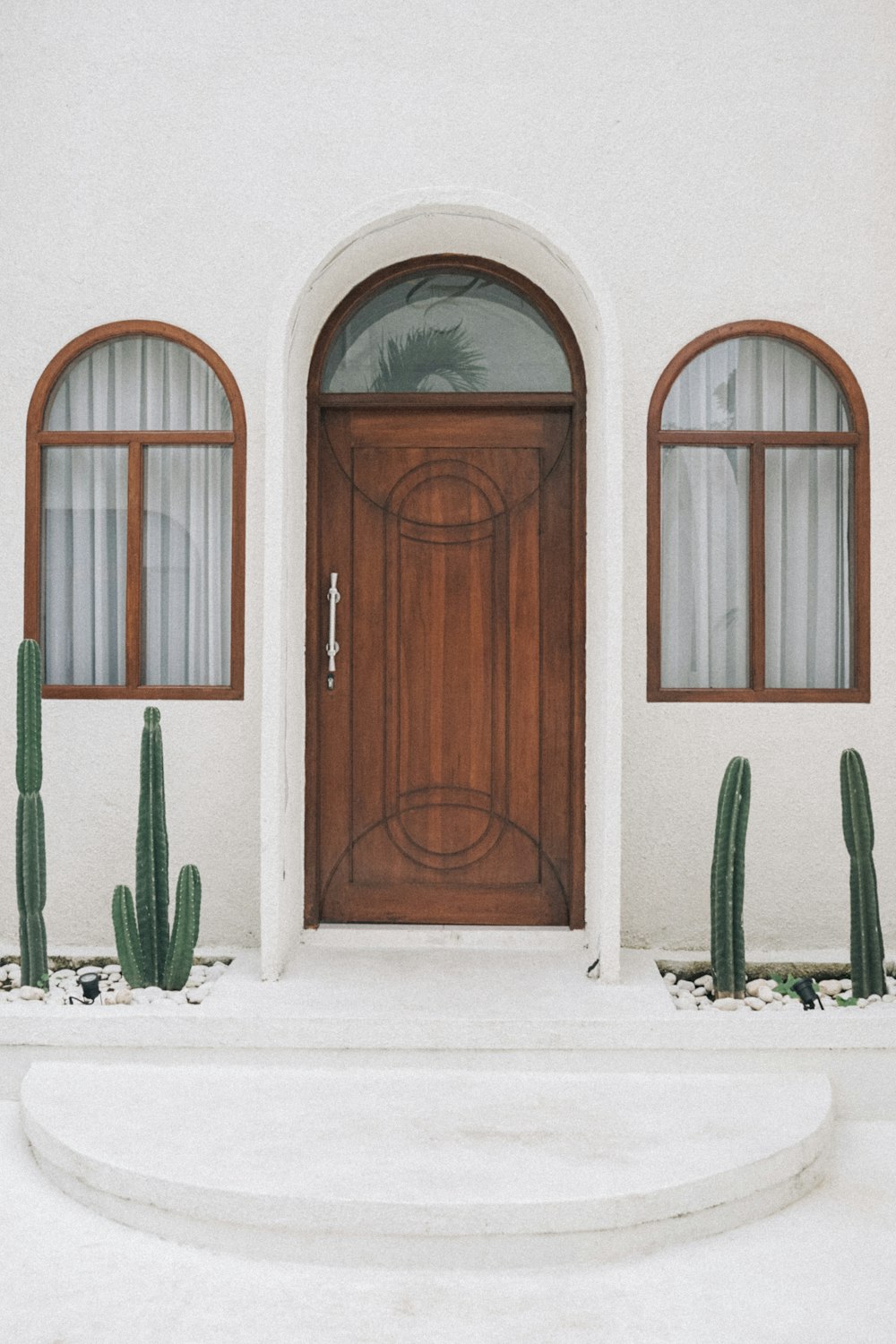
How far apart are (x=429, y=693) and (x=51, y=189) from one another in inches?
109

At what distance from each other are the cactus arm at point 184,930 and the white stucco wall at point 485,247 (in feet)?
1.93

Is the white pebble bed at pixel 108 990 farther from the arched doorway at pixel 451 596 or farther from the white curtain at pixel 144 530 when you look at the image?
the white curtain at pixel 144 530

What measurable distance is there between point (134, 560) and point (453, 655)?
4.89 ft

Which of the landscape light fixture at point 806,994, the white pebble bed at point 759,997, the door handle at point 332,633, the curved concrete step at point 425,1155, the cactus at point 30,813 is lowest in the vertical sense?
the curved concrete step at point 425,1155

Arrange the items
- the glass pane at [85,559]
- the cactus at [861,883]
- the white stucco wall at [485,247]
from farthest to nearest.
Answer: the glass pane at [85,559], the white stucco wall at [485,247], the cactus at [861,883]

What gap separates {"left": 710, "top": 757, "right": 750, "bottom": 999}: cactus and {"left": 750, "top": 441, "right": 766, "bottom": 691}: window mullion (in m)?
0.88

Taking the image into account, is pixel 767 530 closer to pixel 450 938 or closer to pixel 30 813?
pixel 450 938

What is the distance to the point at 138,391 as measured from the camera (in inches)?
187

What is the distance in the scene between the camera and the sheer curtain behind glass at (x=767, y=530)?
4668 mm

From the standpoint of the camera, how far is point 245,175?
4.59 metres

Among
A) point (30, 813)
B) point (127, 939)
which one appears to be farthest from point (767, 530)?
point (30, 813)

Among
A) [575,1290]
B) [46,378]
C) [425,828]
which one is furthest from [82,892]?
[575,1290]

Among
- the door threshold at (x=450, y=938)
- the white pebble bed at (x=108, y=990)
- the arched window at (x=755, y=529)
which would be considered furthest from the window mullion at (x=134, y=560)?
the arched window at (x=755, y=529)

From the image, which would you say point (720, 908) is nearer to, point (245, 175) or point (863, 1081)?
point (863, 1081)
